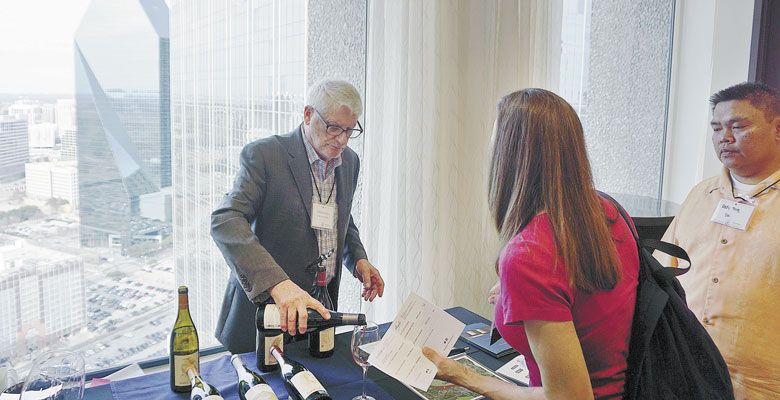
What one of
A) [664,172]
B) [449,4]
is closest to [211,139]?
[449,4]

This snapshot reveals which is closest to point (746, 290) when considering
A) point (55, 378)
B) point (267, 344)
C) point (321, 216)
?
point (321, 216)

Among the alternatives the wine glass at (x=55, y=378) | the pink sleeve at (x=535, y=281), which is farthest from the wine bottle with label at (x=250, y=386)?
the pink sleeve at (x=535, y=281)

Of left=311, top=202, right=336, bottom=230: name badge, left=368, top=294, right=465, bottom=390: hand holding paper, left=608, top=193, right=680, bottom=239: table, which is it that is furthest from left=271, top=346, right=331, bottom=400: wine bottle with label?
left=608, top=193, right=680, bottom=239: table

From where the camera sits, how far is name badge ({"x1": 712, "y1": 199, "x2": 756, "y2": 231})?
1888mm

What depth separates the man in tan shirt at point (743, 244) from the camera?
71.6 inches

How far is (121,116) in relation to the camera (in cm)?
214

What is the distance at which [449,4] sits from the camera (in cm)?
265

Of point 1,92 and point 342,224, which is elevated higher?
point 1,92

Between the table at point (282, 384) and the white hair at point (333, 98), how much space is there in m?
0.79

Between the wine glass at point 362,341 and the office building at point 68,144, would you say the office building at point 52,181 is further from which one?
the wine glass at point 362,341

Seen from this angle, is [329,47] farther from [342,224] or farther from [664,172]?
[664,172]

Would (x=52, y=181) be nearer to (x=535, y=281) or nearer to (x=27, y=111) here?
(x=27, y=111)

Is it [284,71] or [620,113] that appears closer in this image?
[284,71]

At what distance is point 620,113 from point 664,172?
1.78ft
